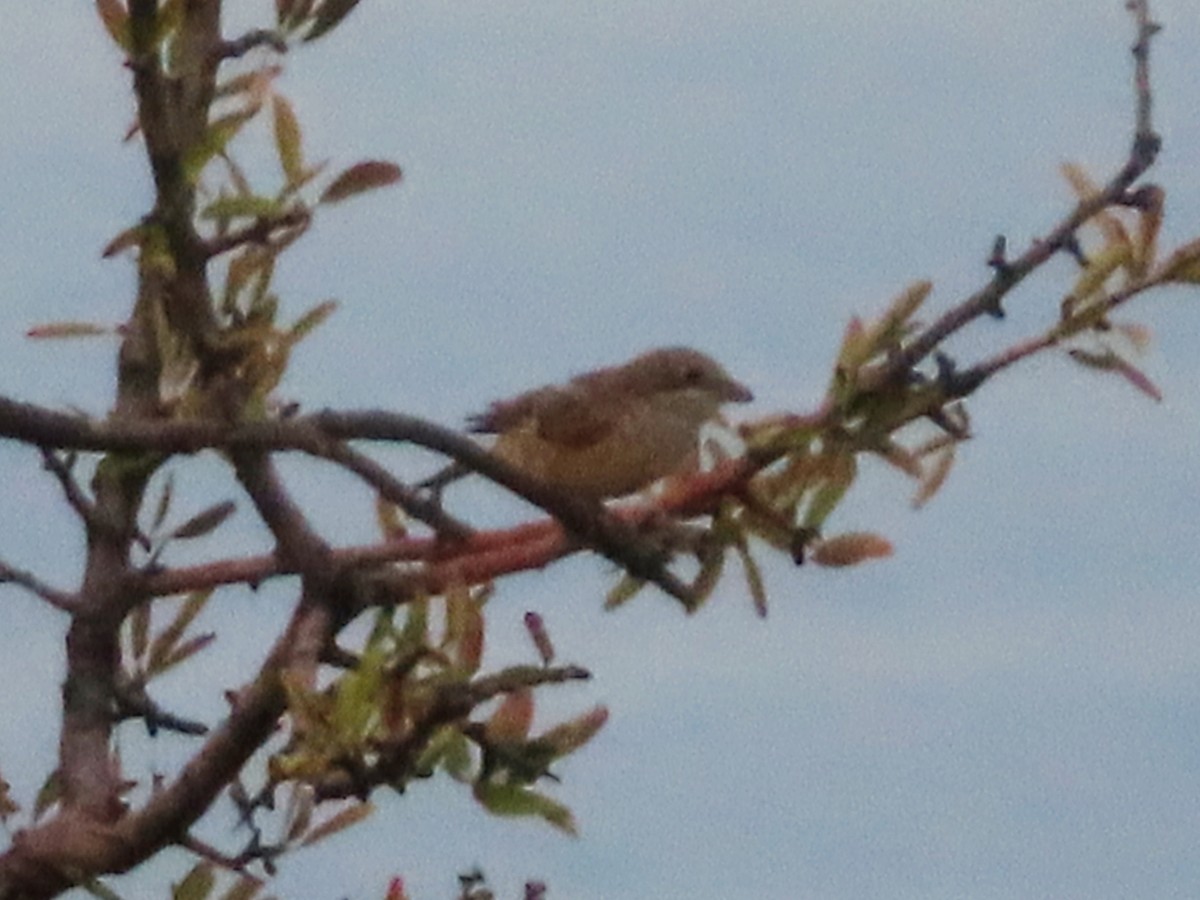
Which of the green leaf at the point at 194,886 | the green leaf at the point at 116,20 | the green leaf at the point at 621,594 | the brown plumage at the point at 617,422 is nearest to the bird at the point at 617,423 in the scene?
the brown plumage at the point at 617,422

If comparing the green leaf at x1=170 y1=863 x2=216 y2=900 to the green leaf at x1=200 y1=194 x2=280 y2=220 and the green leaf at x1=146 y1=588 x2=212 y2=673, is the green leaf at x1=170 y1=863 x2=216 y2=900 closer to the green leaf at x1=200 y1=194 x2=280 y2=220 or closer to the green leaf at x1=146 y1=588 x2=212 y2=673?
the green leaf at x1=146 y1=588 x2=212 y2=673

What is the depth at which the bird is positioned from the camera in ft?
4.99

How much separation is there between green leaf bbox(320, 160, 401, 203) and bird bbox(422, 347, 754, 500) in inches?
9.6

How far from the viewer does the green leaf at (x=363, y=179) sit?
48.7 inches

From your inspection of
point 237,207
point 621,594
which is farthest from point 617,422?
point 237,207

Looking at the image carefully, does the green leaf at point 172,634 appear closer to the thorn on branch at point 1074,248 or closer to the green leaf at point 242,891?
the green leaf at point 242,891

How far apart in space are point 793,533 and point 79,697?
0.46m

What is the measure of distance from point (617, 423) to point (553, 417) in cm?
9

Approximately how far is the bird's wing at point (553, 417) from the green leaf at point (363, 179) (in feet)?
1.22

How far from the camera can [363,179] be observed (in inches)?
48.8

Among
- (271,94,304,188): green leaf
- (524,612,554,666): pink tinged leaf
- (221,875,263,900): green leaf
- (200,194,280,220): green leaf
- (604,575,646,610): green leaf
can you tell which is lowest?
(221,875,263,900): green leaf

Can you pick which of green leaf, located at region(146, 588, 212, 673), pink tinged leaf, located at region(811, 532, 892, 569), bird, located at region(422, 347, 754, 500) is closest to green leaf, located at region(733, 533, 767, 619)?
pink tinged leaf, located at region(811, 532, 892, 569)

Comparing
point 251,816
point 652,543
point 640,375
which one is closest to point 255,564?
point 251,816

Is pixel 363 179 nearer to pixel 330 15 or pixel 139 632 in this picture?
pixel 330 15
